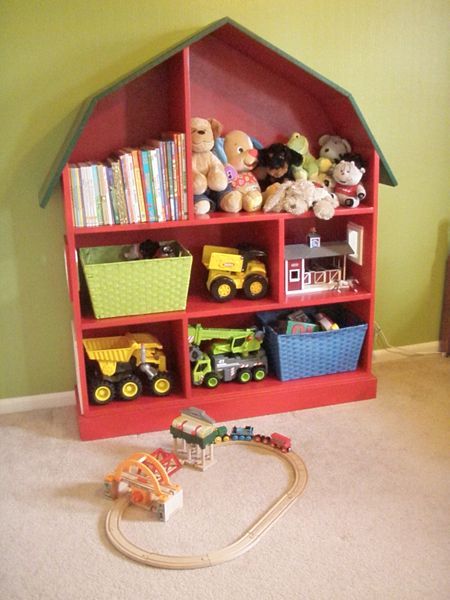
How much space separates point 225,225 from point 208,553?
1.28 m

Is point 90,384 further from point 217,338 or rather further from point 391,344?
point 391,344

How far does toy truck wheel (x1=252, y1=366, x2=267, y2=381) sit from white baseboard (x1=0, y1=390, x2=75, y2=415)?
2.42 feet

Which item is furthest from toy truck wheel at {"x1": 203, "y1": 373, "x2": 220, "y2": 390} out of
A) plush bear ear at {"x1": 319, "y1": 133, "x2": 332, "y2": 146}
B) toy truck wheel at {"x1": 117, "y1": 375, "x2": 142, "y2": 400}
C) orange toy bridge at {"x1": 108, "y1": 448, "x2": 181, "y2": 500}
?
plush bear ear at {"x1": 319, "y1": 133, "x2": 332, "y2": 146}

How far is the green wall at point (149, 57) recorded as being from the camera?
2.28 meters

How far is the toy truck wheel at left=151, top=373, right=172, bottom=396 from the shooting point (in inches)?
96.7

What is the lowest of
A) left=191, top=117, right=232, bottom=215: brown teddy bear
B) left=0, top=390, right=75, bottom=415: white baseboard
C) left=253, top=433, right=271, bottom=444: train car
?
left=253, top=433, right=271, bottom=444: train car

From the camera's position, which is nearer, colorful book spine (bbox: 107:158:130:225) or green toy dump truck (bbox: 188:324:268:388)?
colorful book spine (bbox: 107:158:130:225)

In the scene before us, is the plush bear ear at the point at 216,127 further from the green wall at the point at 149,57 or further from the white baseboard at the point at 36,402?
the white baseboard at the point at 36,402

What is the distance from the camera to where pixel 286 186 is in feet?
7.82

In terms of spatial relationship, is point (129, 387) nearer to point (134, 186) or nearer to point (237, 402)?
point (237, 402)

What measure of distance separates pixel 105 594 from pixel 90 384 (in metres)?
0.88

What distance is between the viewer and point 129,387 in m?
2.43

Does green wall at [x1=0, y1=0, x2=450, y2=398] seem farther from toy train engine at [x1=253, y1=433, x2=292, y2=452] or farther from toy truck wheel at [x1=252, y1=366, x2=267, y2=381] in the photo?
toy train engine at [x1=253, y1=433, x2=292, y2=452]

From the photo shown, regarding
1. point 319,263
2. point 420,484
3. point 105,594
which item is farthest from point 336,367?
point 105,594
